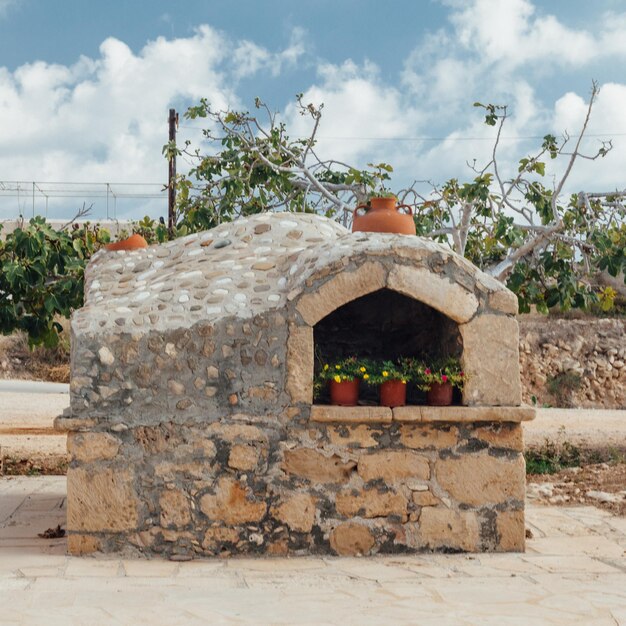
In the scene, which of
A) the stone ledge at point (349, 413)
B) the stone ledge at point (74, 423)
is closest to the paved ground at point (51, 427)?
the stone ledge at point (74, 423)

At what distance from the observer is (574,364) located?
1833cm

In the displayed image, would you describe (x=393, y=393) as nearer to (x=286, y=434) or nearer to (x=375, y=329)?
(x=286, y=434)

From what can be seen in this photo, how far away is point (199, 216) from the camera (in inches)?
391

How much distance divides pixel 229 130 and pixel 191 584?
680 cm

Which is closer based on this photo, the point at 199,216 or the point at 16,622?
the point at 16,622

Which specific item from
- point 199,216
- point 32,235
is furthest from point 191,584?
point 199,216

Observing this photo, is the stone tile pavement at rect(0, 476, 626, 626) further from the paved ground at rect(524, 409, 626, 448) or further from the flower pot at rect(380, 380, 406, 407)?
the paved ground at rect(524, 409, 626, 448)

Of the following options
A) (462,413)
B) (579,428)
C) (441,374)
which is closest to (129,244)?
(441,374)

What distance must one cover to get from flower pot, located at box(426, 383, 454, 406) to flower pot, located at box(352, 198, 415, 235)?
115 centimetres

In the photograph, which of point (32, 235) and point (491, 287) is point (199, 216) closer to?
point (32, 235)

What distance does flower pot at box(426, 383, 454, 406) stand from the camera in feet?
17.6

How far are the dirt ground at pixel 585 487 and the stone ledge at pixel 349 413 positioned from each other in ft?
9.26

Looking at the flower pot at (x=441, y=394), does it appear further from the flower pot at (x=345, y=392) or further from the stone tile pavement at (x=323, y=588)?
the stone tile pavement at (x=323, y=588)

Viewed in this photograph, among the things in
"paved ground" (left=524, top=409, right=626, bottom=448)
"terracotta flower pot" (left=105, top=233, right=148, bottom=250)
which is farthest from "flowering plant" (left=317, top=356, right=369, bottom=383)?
"paved ground" (left=524, top=409, right=626, bottom=448)
